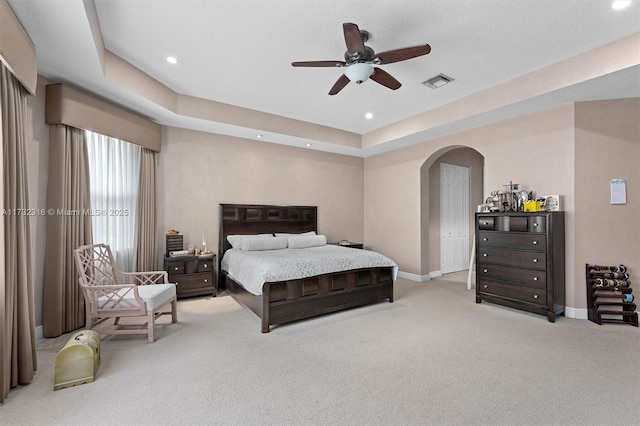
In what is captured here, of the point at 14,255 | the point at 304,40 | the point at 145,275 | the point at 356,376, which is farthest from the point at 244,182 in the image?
the point at 356,376

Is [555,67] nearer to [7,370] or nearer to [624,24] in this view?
[624,24]

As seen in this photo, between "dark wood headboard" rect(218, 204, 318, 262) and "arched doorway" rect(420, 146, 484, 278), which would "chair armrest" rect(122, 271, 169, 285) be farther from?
"arched doorway" rect(420, 146, 484, 278)

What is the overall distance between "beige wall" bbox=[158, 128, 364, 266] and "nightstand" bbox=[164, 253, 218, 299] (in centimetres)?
55

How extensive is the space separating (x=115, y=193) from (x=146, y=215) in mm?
514

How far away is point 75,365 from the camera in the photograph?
2.28m

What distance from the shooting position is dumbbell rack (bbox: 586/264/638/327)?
3559 millimetres

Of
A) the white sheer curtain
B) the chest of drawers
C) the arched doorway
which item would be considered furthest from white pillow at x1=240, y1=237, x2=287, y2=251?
the chest of drawers

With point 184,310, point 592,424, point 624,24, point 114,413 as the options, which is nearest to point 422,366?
point 592,424

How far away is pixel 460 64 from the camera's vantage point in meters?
3.49

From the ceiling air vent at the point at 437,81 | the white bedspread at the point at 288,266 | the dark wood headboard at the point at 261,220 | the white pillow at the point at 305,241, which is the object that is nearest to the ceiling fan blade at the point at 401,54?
the ceiling air vent at the point at 437,81

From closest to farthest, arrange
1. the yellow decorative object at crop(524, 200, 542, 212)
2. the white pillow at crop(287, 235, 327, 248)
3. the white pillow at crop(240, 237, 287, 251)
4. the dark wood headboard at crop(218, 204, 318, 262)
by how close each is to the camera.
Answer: the yellow decorative object at crop(524, 200, 542, 212)
the white pillow at crop(240, 237, 287, 251)
the white pillow at crop(287, 235, 327, 248)
the dark wood headboard at crop(218, 204, 318, 262)

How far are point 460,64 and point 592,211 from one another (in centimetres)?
257

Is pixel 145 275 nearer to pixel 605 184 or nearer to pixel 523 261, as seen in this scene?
pixel 523 261

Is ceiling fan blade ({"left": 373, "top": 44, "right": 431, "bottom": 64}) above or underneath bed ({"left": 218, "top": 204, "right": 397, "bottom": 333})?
above
